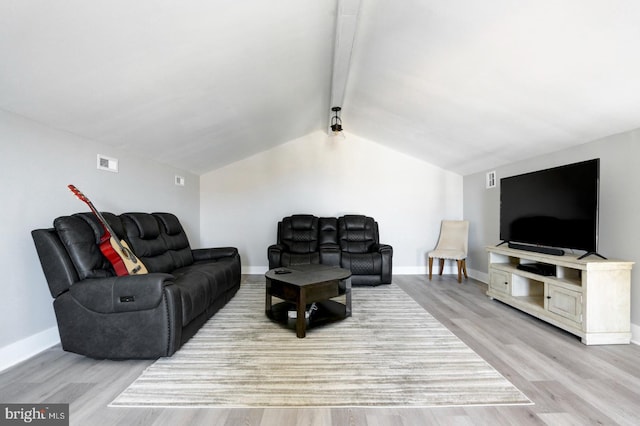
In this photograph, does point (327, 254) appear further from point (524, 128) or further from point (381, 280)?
point (524, 128)

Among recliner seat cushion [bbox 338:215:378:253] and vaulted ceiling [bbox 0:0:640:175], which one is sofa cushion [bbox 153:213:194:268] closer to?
vaulted ceiling [bbox 0:0:640:175]

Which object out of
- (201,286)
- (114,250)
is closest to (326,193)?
(201,286)

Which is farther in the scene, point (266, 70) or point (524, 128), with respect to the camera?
point (524, 128)

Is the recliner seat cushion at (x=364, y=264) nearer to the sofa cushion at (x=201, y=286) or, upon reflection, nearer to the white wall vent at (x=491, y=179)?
the sofa cushion at (x=201, y=286)

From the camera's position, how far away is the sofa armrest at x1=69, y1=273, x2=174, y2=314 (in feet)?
6.31

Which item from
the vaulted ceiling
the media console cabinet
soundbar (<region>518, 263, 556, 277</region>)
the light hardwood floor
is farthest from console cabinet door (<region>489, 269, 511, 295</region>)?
the vaulted ceiling

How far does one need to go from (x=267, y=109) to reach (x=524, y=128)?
2.82 meters

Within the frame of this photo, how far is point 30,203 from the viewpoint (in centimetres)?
211

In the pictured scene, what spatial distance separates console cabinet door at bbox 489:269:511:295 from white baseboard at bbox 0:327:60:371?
432 cm

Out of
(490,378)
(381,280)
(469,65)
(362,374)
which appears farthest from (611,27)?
(381,280)

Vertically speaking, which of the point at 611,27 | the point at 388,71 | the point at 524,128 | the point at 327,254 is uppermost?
the point at 388,71

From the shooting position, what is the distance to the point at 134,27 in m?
1.64

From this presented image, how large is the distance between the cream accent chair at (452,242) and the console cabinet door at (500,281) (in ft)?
2.83

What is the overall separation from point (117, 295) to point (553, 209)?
3.84m
